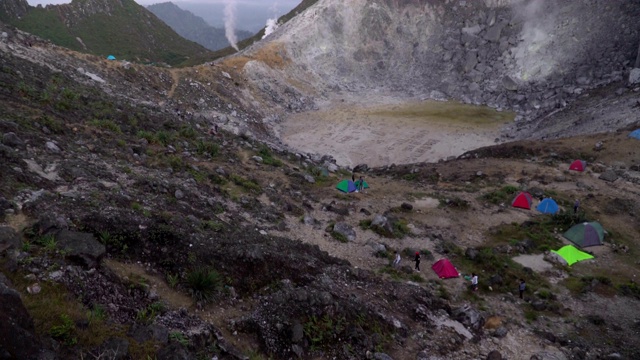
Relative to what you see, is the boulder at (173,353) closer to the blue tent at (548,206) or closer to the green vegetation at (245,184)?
the green vegetation at (245,184)

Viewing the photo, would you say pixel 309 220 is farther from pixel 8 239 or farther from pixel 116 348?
pixel 116 348

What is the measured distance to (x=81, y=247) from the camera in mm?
8883

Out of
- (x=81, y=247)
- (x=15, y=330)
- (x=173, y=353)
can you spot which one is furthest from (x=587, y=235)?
(x=15, y=330)

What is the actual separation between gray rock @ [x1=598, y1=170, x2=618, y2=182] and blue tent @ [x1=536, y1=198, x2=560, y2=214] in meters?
6.07

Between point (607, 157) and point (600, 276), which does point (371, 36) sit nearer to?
point (607, 157)

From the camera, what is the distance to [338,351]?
984cm

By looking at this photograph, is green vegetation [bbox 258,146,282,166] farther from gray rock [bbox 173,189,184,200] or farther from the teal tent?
gray rock [bbox 173,189,184,200]

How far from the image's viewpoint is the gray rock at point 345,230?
59.5ft

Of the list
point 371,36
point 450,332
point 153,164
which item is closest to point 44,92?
point 153,164

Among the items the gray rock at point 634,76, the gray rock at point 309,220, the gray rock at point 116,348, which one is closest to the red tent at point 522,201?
the gray rock at point 309,220

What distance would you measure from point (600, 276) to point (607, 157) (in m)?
15.4

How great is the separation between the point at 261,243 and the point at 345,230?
6122 mm

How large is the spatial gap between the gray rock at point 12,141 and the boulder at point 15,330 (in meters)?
9.54

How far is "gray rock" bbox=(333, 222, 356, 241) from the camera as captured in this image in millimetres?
18125
